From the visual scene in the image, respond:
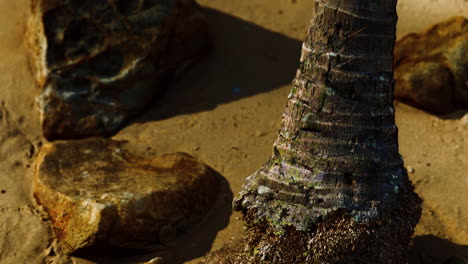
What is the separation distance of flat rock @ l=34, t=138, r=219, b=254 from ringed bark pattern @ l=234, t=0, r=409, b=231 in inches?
52.6

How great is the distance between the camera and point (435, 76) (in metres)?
6.03

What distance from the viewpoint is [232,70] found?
6828 mm

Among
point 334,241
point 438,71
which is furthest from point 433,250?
point 438,71

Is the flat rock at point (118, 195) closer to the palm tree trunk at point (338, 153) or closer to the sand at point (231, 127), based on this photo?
the sand at point (231, 127)

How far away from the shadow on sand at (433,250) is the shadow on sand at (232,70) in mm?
2673

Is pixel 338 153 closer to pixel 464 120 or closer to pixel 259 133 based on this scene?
pixel 259 133

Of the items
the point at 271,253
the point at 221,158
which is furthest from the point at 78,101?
the point at 271,253

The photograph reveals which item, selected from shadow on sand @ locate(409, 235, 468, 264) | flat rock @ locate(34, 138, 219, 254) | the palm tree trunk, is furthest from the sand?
the palm tree trunk

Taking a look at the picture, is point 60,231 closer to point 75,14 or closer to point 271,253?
point 271,253

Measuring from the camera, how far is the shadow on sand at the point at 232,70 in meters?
6.41

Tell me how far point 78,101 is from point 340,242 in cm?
372

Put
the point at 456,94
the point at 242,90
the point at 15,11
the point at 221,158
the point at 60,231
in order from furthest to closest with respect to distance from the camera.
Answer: the point at 15,11 → the point at 242,90 → the point at 456,94 → the point at 221,158 → the point at 60,231

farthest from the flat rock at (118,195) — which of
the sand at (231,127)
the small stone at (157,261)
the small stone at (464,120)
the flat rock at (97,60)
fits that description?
the small stone at (464,120)

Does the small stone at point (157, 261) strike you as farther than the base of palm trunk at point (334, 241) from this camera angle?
Yes
